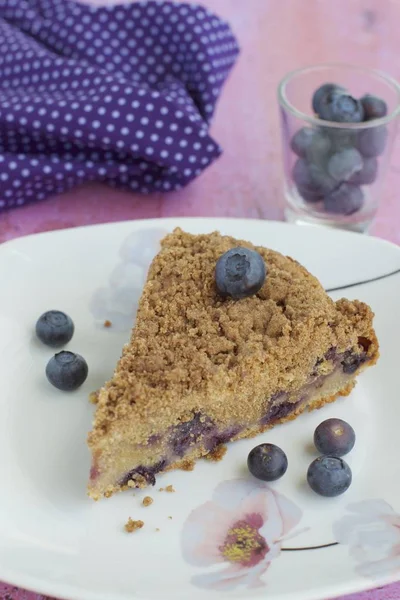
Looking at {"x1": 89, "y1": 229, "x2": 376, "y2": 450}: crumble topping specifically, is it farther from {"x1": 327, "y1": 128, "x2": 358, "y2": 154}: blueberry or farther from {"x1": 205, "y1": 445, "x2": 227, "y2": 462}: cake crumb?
{"x1": 327, "y1": 128, "x2": 358, "y2": 154}: blueberry

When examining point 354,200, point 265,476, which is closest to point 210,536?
point 265,476

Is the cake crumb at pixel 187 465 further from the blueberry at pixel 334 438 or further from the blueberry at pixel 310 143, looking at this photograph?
the blueberry at pixel 310 143

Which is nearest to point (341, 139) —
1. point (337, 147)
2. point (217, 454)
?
point (337, 147)

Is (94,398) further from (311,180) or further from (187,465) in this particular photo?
Result: (311,180)

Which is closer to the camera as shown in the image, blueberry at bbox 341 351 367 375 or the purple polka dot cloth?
blueberry at bbox 341 351 367 375

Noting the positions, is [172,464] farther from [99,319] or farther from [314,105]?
[314,105]

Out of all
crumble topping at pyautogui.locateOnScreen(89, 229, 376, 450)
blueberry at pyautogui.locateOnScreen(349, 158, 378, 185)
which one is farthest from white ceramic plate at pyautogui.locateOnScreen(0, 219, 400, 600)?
blueberry at pyautogui.locateOnScreen(349, 158, 378, 185)
